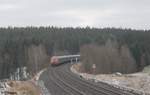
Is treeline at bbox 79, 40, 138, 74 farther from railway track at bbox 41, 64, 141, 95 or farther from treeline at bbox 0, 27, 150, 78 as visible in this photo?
railway track at bbox 41, 64, 141, 95

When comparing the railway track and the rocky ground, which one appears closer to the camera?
the railway track

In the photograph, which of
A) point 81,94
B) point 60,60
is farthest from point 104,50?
point 81,94

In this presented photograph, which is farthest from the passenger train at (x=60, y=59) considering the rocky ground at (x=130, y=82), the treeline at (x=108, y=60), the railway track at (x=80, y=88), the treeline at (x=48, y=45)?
the railway track at (x=80, y=88)

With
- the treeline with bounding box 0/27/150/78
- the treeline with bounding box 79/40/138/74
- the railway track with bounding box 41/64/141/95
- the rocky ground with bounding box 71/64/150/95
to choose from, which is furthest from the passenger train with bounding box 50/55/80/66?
the railway track with bounding box 41/64/141/95

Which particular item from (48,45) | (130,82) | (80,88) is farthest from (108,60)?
(80,88)

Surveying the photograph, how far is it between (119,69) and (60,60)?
14.3 meters

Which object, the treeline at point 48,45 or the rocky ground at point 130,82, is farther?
the treeline at point 48,45

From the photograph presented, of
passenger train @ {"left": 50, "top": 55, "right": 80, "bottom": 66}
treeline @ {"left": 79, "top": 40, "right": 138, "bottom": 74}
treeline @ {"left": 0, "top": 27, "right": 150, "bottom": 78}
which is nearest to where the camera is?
treeline @ {"left": 79, "top": 40, "right": 138, "bottom": 74}

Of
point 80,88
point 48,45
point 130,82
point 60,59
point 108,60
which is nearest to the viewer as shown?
point 80,88

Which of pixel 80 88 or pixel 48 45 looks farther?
pixel 48 45

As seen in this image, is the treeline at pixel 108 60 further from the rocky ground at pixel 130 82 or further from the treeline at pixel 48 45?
the rocky ground at pixel 130 82

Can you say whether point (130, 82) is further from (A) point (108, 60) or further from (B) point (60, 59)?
(A) point (108, 60)

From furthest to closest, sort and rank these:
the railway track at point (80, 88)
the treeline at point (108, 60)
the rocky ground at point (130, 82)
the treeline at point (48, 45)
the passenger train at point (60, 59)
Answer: the treeline at point (48, 45) → the passenger train at point (60, 59) → the treeline at point (108, 60) → the rocky ground at point (130, 82) → the railway track at point (80, 88)

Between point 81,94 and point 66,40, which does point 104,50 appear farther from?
point 81,94
